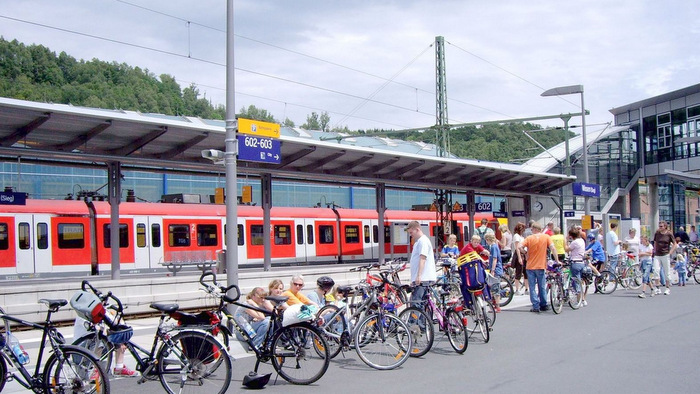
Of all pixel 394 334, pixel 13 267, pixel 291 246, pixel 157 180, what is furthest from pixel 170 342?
pixel 157 180

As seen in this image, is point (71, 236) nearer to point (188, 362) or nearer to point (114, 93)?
point (188, 362)

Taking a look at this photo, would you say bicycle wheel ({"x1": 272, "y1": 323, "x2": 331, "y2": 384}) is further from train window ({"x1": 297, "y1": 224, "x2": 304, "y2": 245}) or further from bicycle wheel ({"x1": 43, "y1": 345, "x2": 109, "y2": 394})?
train window ({"x1": 297, "y1": 224, "x2": 304, "y2": 245})

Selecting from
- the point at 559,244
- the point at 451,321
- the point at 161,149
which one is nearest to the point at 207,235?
the point at 161,149

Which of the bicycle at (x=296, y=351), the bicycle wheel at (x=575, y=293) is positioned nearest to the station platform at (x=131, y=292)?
the bicycle wheel at (x=575, y=293)

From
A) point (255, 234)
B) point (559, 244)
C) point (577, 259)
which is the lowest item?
point (577, 259)

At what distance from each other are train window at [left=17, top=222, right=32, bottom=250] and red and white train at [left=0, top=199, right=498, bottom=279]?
0.03 metres

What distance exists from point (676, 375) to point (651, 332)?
3.31m

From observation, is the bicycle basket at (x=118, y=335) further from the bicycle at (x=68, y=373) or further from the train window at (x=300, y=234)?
the train window at (x=300, y=234)

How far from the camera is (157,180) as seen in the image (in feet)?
135

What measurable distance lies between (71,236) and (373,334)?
17.0 metres

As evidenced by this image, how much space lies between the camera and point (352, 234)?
3234 cm

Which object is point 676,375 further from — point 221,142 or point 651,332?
point 221,142

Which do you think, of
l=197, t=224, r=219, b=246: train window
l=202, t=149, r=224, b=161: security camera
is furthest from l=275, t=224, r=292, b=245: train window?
l=202, t=149, r=224, b=161: security camera

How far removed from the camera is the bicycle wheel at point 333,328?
8.37 meters
